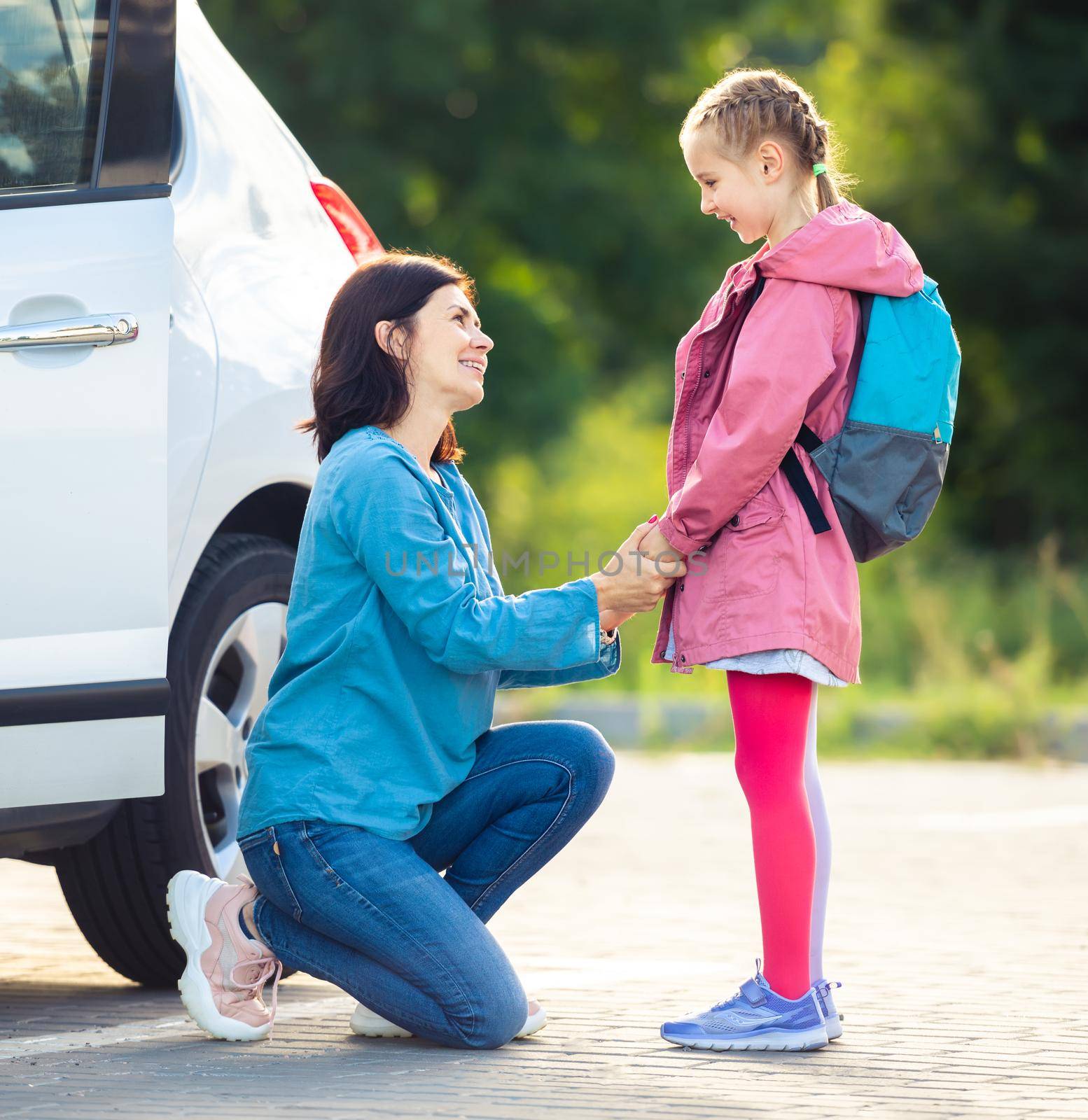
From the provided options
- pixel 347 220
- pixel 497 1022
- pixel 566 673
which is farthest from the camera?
pixel 347 220

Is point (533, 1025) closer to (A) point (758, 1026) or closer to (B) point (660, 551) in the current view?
(A) point (758, 1026)

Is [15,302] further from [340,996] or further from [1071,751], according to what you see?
[1071,751]

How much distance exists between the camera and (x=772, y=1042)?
340 centimetres

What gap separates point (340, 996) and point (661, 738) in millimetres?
6284

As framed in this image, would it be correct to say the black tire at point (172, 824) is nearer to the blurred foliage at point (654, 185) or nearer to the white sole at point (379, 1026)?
the white sole at point (379, 1026)

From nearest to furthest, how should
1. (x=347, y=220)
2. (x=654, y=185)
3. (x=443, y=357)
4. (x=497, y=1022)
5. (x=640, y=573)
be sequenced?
(x=497, y=1022), (x=640, y=573), (x=443, y=357), (x=347, y=220), (x=654, y=185)

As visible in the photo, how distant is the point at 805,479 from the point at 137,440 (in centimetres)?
114

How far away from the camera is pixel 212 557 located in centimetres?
374

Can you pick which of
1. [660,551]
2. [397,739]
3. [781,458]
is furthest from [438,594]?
[781,458]

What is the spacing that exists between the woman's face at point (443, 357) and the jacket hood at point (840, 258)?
565 millimetres

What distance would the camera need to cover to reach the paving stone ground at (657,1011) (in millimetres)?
2992

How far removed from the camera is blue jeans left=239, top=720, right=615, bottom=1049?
3324 mm

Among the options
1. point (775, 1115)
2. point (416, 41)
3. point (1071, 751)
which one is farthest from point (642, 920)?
point (416, 41)

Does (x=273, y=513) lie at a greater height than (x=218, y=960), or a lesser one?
greater
